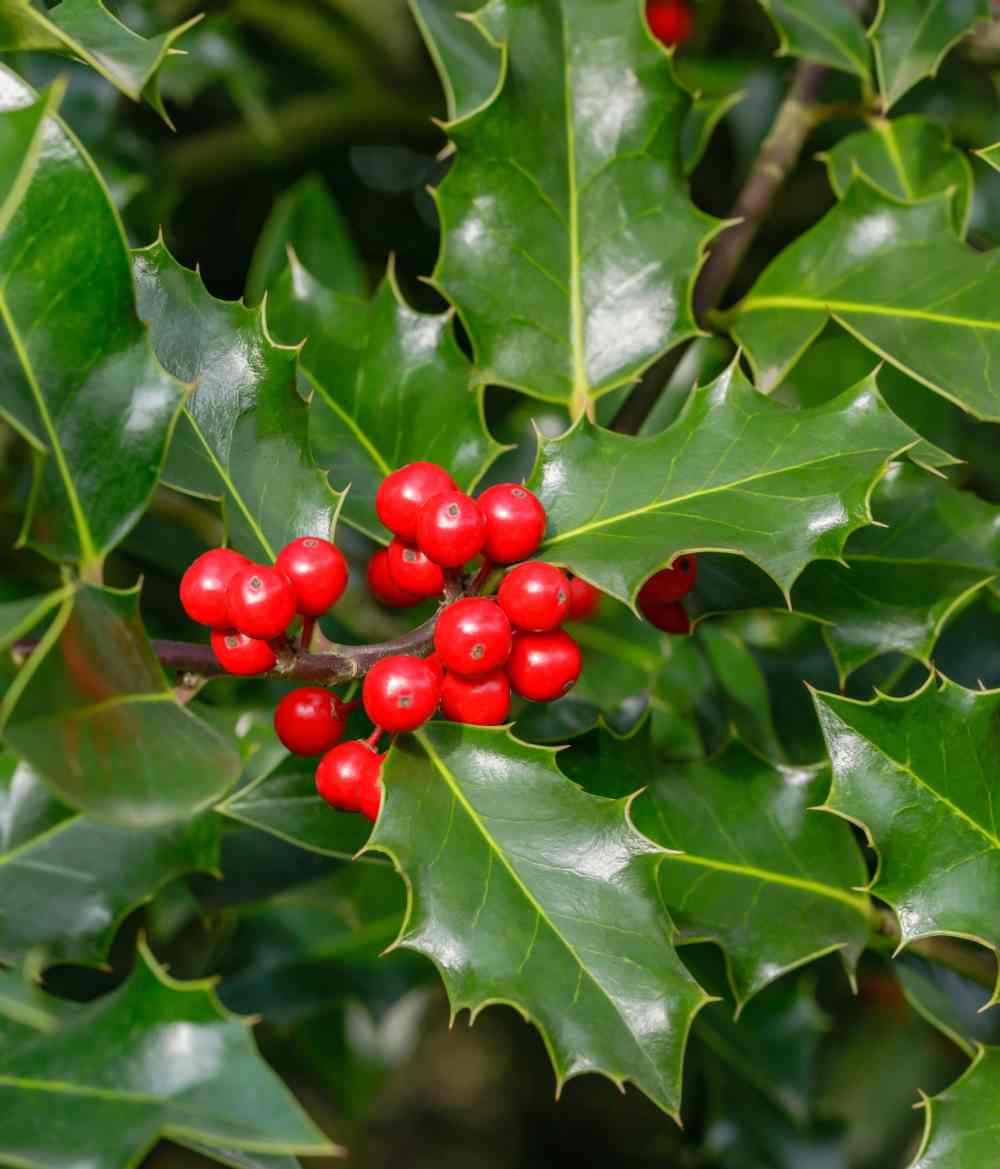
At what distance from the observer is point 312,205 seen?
1.81m

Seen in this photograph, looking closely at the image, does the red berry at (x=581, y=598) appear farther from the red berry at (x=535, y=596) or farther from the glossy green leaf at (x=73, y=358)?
the glossy green leaf at (x=73, y=358)

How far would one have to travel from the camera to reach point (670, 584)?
1069 millimetres

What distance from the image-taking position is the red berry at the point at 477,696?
0.98 m

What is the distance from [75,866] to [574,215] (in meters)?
0.77

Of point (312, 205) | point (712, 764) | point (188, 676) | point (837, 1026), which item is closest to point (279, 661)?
point (188, 676)

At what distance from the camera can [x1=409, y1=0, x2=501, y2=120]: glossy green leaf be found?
138 centimetres

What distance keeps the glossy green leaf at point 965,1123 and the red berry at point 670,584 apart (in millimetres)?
447

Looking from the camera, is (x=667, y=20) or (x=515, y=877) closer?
(x=515, y=877)

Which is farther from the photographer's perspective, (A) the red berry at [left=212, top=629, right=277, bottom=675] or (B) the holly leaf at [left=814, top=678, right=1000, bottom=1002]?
(B) the holly leaf at [left=814, top=678, right=1000, bottom=1002]

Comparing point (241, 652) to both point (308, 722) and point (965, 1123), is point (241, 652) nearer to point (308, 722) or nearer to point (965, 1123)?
point (308, 722)

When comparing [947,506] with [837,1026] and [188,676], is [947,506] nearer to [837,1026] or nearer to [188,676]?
[188,676]

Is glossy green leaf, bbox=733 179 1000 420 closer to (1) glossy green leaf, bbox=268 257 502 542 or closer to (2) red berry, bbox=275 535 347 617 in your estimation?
(1) glossy green leaf, bbox=268 257 502 542

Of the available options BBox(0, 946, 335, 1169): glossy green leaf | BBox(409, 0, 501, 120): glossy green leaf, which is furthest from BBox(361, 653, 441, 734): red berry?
BBox(409, 0, 501, 120): glossy green leaf

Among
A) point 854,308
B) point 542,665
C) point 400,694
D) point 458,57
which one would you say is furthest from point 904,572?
point 458,57
